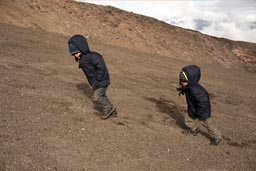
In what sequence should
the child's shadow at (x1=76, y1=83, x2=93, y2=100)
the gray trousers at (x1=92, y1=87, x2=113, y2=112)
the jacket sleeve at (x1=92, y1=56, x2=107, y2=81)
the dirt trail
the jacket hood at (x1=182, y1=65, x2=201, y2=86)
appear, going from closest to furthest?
1. the dirt trail
2. the jacket hood at (x1=182, y1=65, x2=201, y2=86)
3. the jacket sleeve at (x1=92, y1=56, x2=107, y2=81)
4. the gray trousers at (x1=92, y1=87, x2=113, y2=112)
5. the child's shadow at (x1=76, y1=83, x2=93, y2=100)

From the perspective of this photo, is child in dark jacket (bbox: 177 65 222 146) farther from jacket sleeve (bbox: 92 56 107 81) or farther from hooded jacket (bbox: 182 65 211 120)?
jacket sleeve (bbox: 92 56 107 81)

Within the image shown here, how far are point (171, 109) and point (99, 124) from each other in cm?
→ 259

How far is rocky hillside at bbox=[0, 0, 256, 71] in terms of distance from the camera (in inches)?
734

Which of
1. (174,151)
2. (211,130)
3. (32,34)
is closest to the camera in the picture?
(174,151)

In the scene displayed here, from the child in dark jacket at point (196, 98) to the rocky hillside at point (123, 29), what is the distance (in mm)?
Result: 12284

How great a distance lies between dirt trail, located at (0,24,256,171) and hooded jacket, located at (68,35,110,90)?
814 mm

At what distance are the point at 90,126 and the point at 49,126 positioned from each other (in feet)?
2.59

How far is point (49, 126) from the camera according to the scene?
6574mm

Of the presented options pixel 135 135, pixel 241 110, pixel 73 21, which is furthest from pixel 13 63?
pixel 73 21

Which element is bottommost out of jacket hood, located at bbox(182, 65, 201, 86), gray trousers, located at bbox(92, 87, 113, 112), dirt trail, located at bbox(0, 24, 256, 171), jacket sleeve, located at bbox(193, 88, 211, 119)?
dirt trail, located at bbox(0, 24, 256, 171)

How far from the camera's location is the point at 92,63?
22.7ft

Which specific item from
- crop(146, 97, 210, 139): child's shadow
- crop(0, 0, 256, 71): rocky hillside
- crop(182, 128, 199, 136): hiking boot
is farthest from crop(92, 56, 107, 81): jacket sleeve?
crop(0, 0, 256, 71): rocky hillside

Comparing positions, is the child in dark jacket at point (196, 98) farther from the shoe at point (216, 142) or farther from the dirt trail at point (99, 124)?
the dirt trail at point (99, 124)

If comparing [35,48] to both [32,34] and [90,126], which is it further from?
[90,126]
